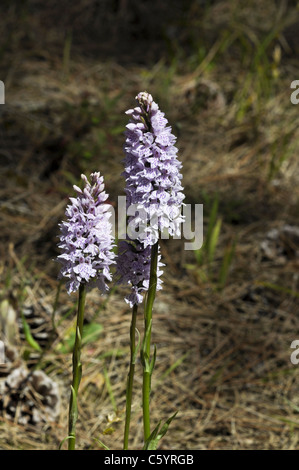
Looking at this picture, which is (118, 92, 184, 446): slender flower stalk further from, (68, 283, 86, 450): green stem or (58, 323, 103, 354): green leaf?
(58, 323, 103, 354): green leaf

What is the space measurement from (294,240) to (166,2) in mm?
3728

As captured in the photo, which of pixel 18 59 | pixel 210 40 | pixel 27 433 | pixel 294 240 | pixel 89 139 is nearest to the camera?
pixel 27 433

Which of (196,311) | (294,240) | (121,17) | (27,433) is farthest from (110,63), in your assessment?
(27,433)

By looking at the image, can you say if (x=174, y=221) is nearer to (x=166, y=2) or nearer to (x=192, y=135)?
(x=192, y=135)

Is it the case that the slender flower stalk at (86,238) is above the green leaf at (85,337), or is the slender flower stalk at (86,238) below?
above

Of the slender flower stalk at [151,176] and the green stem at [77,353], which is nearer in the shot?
the slender flower stalk at [151,176]

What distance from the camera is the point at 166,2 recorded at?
665 centimetres

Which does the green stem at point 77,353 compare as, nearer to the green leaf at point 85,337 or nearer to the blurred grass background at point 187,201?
the blurred grass background at point 187,201

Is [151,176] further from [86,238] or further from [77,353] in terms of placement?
[77,353]

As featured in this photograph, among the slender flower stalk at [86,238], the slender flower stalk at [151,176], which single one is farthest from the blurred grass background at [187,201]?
the slender flower stalk at [151,176]

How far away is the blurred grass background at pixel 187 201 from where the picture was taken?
10.0ft

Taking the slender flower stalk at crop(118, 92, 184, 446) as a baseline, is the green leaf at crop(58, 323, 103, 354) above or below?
below

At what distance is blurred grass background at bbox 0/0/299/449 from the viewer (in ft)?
10.0

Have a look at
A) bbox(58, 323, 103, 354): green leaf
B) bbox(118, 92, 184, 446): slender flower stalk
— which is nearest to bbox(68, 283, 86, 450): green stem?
bbox(118, 92, 184, 446): slender flower stalk
